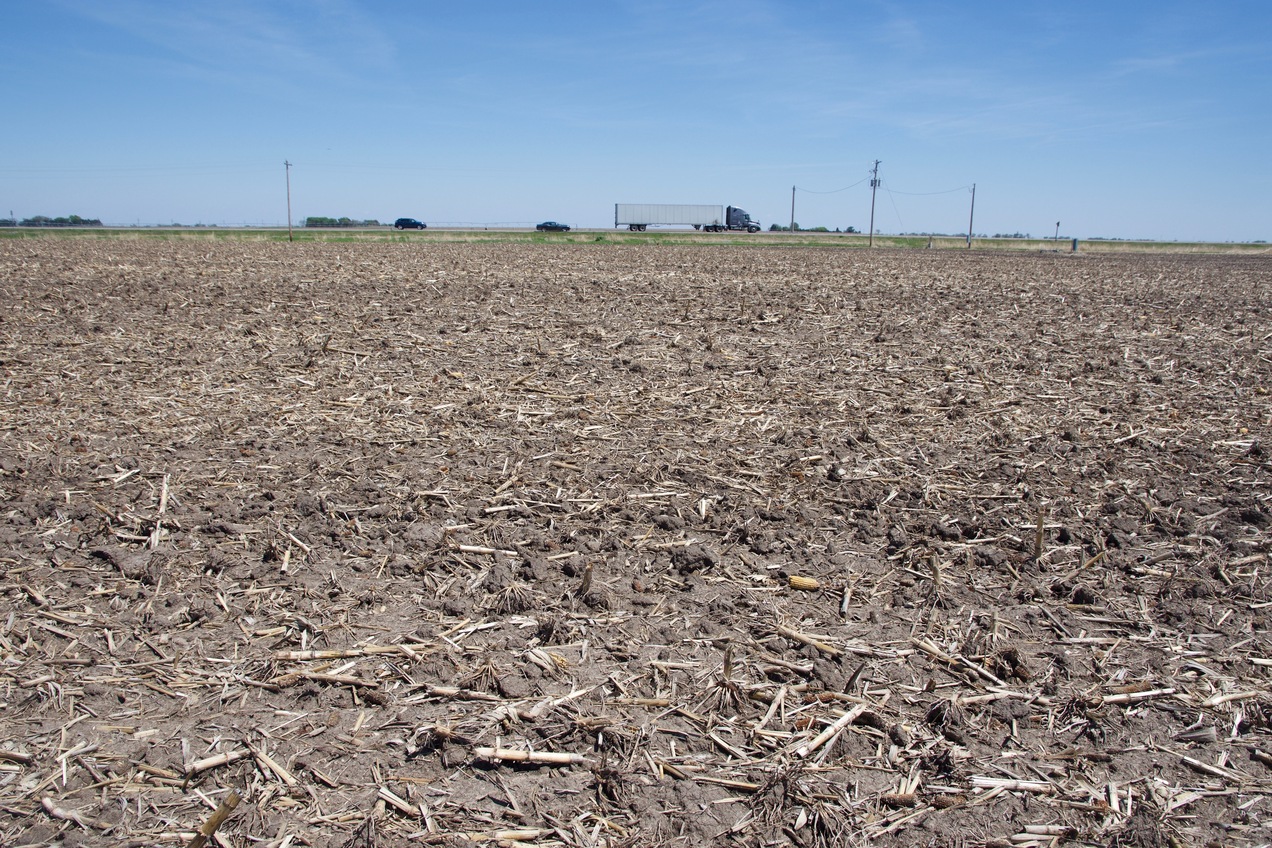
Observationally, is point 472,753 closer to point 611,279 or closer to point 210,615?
point 210,615

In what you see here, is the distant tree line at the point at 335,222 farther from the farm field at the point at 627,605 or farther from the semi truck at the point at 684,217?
the farm field at the point at 627,605

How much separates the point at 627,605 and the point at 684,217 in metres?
96.5

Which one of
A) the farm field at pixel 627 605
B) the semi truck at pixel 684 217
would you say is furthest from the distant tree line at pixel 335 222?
the farm field at pixel 627 605

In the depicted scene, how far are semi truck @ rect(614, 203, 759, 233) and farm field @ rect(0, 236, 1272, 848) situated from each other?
8868cm

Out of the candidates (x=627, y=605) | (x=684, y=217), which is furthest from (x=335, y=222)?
(x=627, y=605)

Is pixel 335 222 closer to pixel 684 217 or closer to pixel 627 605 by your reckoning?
pixel 684 217

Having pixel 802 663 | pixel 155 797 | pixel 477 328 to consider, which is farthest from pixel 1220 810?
pixel 477 328

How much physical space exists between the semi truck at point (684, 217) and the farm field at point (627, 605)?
291 feet

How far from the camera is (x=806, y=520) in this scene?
5488 mm

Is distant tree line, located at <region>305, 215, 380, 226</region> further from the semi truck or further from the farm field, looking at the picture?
the farm field

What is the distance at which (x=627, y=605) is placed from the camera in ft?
14.6

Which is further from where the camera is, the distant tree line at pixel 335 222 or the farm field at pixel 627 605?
the distant tree line at pixel 335 222

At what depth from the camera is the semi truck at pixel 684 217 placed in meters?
94.8

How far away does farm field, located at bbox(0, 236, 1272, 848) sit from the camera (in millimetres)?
3057
